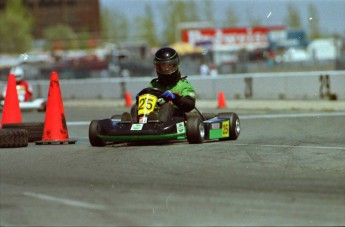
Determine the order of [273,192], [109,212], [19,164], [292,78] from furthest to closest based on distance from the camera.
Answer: [292,78], [19,164], [273,192], [109,212]

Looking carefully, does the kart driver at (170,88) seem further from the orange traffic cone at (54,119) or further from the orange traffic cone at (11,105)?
the orange traffic cone at (11,105)

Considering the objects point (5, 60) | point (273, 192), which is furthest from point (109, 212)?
point (5, 60)

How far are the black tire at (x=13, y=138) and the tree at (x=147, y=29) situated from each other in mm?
114973

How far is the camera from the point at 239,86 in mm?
28500

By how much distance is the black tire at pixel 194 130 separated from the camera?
11531 mm

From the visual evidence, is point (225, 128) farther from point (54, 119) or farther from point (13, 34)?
point (13, 34)

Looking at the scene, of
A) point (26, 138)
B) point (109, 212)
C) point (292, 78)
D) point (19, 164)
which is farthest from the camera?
point (292, 78)

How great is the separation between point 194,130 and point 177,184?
368 centimetres

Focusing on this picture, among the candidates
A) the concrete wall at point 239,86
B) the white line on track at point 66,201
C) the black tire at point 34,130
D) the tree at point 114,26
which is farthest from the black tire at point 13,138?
the tree at point 114,26

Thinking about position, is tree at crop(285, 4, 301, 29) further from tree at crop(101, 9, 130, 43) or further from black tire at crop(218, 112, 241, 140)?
black tire at crop(218, 112, 241, 140)

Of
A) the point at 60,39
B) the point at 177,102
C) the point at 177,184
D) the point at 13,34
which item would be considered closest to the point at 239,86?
the point at 177,102

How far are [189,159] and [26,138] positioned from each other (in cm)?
305

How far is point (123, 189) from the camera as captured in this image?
24.8 ft

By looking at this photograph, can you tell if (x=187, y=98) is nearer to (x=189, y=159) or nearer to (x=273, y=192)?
(x=189, y=159)
